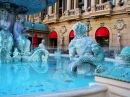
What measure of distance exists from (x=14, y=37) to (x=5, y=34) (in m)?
0.73

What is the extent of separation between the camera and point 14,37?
11.5 meters

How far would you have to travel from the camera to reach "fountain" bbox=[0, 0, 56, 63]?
35.1ft

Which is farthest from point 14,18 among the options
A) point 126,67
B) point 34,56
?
point 126,67

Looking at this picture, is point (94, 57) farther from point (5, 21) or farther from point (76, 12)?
point (76, 12)

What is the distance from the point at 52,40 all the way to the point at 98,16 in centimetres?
1114

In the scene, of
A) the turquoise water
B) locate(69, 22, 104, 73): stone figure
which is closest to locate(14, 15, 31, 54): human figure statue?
the turquoise water

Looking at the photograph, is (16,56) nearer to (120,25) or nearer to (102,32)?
(120,25)

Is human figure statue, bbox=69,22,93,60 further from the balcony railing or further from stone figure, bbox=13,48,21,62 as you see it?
the balcony railing

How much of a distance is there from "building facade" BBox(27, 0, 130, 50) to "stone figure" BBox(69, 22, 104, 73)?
1172 cm

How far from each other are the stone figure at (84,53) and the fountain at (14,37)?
4.66m

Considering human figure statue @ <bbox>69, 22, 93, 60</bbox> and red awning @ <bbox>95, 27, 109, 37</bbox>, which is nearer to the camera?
human figure statue @ <bbox>69, 22, 93, 60</bbox>

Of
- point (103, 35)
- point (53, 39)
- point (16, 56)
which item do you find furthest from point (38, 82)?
point (53, 39)

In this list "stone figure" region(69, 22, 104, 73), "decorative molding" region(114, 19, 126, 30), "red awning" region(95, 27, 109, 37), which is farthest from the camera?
"red awning" region(95, 27, 109, 37)

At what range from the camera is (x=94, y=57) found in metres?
5.85
